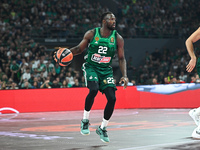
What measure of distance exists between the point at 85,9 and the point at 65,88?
10.3m

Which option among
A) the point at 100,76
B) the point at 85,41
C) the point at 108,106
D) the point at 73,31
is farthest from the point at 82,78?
the point at 108,106

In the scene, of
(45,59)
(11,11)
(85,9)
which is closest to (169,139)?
(45,59)

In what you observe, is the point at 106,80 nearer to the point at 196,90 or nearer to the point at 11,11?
the point at 196,90

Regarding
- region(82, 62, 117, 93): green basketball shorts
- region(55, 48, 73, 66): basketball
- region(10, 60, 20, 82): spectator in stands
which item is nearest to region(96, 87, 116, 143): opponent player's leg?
region(82, 62, 117, 93): green basketball shorts

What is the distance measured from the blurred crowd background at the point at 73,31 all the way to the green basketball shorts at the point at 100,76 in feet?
33.6

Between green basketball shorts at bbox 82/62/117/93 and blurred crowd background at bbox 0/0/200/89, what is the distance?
33.6 ft

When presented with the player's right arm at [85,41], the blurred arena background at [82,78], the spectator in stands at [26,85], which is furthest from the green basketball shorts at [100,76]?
the spectator in stands at [26,85]

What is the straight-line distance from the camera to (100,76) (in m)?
7.48

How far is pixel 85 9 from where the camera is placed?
2595cm

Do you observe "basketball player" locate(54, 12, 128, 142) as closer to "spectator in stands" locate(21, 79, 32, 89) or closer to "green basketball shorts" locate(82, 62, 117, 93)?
"green basketball shorts" locate(82, 62, 117, 93)

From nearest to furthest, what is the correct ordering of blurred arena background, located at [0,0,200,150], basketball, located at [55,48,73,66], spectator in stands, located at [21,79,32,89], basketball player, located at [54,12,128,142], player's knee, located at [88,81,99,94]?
player's knee, located at [88,81,99,94]
basketball player, located at [54,12,128,142]
basketball, located at [55,48,73,66]
blurred arena background, located at [0,0,200,150]
spectator in stands, located at [21,79,32,89]

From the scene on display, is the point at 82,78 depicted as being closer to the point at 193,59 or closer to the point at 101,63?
the point at 101,63

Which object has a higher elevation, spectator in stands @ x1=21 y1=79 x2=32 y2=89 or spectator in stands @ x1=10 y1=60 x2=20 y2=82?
spectator in stands @ x1=10 y1=60 x2=20 y2=82

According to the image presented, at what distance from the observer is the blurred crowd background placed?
18.9 m
